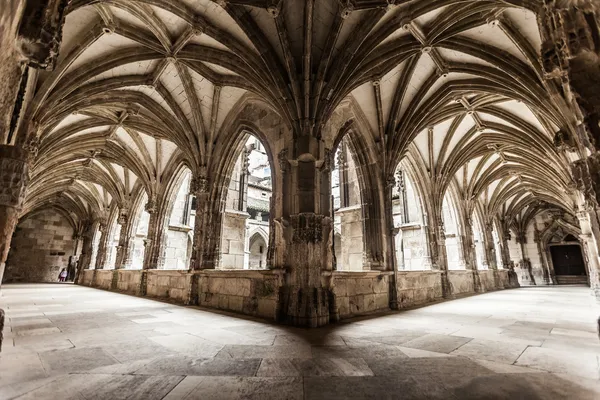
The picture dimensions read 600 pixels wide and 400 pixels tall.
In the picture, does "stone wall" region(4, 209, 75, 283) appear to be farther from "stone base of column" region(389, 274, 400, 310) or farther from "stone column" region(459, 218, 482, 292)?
"stone column" region(459, 218, 482, 292)

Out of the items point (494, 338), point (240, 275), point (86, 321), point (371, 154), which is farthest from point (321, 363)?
point (371, 154)

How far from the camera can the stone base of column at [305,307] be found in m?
5.55

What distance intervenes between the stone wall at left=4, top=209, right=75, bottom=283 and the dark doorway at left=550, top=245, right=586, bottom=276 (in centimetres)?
4128

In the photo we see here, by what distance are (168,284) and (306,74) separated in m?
8.48

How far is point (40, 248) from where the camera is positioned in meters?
23.0

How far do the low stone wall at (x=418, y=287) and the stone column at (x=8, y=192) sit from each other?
26.9ft

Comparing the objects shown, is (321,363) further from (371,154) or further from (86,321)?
(371,154)

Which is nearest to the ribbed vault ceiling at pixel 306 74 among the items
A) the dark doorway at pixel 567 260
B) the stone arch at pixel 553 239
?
the stone arch at pixel 553 239

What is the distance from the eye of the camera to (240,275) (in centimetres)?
727

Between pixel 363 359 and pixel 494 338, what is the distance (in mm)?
2483

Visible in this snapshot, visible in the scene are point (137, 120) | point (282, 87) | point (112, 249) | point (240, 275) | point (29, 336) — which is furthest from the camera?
point (112, 249)

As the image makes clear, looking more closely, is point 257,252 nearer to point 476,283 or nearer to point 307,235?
point 476,283

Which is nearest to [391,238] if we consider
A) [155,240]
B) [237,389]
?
[237,389]

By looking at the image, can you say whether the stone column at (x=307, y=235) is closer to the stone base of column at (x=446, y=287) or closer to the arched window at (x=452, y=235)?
the stone base of column at (x=446, y=287)
